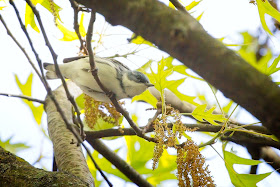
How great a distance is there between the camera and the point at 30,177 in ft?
4.23

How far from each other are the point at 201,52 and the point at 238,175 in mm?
1219

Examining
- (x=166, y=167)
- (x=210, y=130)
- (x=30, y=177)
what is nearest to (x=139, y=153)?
(x=166, y=167)

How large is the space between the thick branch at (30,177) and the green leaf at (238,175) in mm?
761

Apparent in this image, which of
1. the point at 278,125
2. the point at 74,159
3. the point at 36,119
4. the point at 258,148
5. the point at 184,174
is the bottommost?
the point at 278,125

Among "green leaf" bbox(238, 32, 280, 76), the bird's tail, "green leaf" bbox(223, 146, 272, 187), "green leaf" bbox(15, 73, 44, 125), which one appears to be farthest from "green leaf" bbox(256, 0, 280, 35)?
"green leaf" bbox(15, 73, 44, 125)

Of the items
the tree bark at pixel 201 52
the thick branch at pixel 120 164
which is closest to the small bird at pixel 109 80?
the thick branch at pixel 120 164

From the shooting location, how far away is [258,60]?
1.85 metres

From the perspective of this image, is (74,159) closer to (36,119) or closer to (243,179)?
(243,179)

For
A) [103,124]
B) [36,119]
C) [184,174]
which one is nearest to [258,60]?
[184,174]

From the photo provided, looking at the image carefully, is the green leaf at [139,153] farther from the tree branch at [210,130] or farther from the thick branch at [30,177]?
the thick branch at [30,177]

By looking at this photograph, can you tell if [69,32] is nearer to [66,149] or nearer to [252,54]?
[66,149]

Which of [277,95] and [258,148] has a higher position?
[258,148]

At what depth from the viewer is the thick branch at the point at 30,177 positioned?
4.14 ft

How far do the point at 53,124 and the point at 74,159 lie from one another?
53cm
